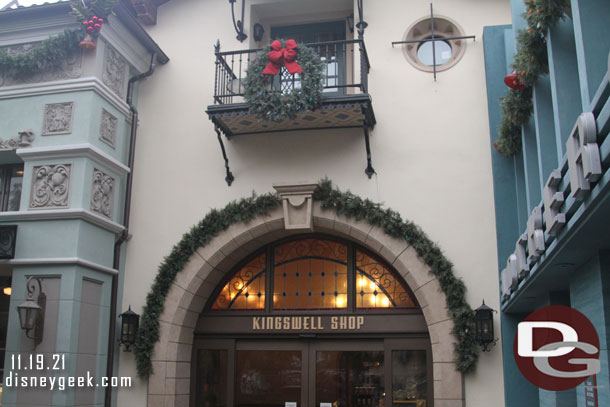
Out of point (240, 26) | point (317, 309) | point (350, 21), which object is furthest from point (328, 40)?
point (317, 309)

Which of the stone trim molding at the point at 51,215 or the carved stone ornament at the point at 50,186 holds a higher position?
the carved stone ornament at the point at 50,186

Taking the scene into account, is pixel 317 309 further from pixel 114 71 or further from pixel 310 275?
pixel 114 71

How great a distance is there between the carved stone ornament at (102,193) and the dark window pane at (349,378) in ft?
12.0

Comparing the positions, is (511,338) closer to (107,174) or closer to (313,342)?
(313,342)

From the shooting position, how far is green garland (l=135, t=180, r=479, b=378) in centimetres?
864

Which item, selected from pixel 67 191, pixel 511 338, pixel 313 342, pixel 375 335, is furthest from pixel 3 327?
pixel 511 338

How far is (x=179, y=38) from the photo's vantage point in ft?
35.6

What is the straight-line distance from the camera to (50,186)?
9.05m

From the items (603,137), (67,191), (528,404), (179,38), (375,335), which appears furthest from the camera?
(179,38)

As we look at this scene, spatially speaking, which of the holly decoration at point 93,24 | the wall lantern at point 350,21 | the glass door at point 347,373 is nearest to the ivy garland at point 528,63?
the wall lantern at point 350,21

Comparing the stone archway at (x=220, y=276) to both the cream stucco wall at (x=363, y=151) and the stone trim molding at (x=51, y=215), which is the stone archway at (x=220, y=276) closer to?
the cream stucco wall at (x=363, y=151)

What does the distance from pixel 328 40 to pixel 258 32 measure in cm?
113

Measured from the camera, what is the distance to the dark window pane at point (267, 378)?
984cm

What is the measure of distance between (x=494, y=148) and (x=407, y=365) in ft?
10.5
